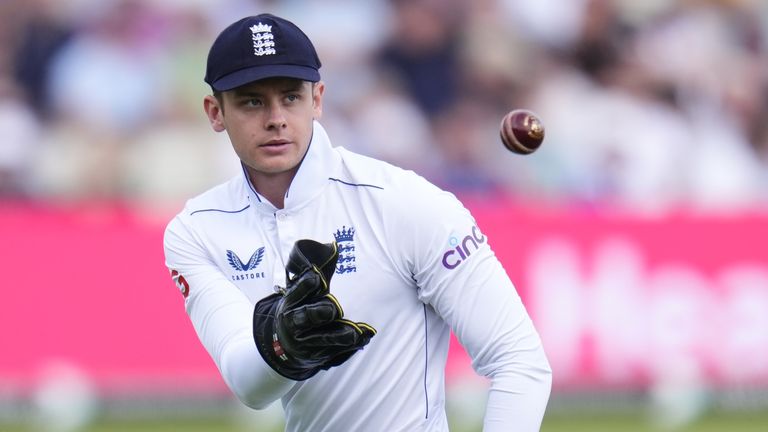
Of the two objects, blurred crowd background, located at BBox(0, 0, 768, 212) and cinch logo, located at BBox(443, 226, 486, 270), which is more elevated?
blurred crowd background, located at BBox(0, 0, 768, 212)

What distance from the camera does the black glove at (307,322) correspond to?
3746 mm

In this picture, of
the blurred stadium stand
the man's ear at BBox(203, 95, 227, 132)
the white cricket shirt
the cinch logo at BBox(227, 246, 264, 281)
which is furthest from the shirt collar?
the blurred stadium stand

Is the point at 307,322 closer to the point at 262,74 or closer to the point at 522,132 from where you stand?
the point at 262,74

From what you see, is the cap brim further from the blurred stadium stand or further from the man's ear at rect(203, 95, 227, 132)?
the blurred stadium stand

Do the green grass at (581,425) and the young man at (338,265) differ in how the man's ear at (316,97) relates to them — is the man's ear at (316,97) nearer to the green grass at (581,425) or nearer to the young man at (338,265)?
the young man at (338,265)

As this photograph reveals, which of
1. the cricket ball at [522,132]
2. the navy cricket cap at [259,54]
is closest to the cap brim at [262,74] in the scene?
the navy cricket cap at [259,54]

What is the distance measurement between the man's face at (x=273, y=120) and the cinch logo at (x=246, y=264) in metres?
0.26

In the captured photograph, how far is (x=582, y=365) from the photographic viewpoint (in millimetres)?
10406

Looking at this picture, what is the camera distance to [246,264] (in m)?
4.48

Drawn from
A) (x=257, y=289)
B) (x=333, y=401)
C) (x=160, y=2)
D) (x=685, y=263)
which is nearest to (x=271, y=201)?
(x=257, y=289)

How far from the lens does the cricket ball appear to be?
443 cm

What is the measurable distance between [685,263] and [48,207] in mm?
4554

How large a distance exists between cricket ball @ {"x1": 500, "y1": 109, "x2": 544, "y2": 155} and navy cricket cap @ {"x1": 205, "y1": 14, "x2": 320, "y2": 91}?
609mm

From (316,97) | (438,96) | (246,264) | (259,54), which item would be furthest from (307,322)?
(438,96)
